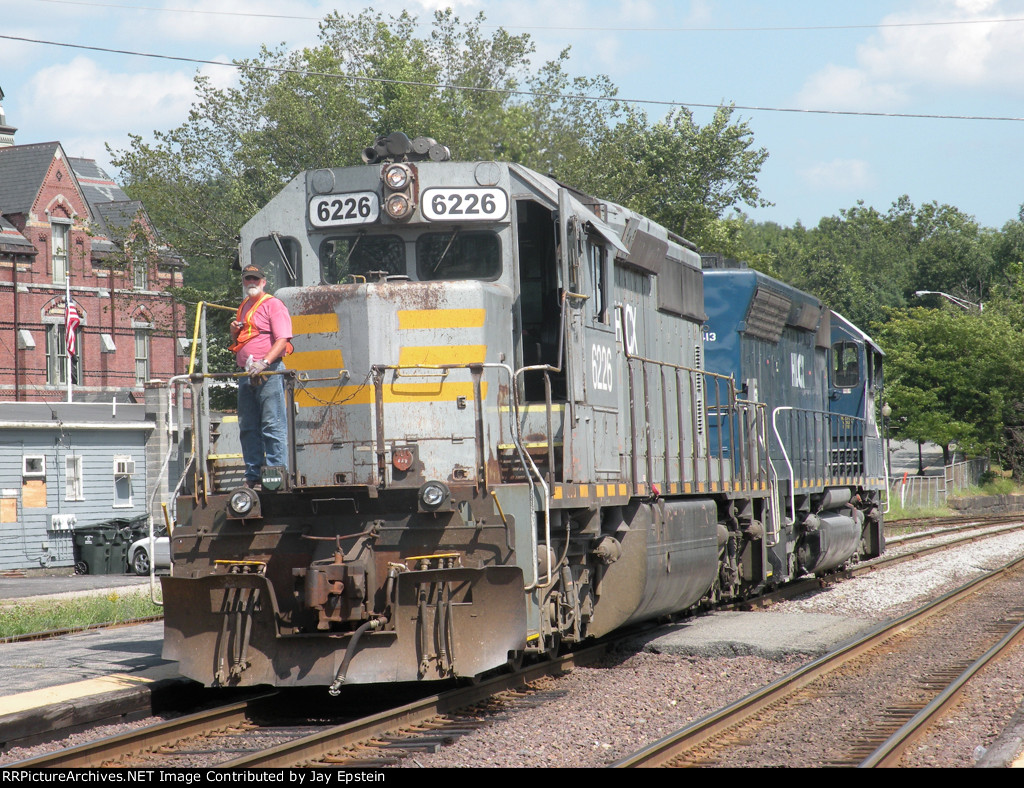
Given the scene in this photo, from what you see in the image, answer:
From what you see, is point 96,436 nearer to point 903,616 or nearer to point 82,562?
point 82,562

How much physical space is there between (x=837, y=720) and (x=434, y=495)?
2.97 m

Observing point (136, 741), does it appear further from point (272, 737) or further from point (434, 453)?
point (434, 453)

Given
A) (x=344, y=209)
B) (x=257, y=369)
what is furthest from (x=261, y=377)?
(x=344, y=209)

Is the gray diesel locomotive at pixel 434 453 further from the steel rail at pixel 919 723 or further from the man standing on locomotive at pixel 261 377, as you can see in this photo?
the steel rail at pixel 919 723

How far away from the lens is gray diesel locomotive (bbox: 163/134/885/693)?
7070mm

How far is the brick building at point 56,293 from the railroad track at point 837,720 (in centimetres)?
2986

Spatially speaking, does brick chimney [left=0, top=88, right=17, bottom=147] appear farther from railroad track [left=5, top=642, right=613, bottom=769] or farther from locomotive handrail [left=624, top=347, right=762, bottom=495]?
railroad track [left=5, top=642, right=613, bottom=769]

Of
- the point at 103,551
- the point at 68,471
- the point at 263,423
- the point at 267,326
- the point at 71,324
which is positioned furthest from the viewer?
the point at 71,324

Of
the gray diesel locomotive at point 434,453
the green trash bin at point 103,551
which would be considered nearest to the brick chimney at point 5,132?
the green trash bin at point 103,551

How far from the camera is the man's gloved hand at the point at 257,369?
7.47 meters

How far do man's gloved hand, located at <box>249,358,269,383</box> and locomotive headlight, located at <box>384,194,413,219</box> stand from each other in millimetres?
1387

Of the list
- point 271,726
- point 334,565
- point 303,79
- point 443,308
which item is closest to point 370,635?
point 334,565

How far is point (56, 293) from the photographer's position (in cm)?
3984

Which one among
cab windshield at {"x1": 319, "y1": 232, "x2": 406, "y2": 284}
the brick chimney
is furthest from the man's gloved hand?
the brick chimney
